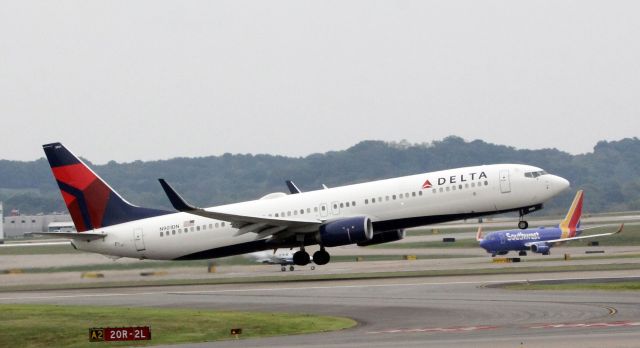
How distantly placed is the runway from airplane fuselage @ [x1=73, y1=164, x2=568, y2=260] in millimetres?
2848

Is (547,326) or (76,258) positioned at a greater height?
(76,258)

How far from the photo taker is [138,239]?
6269 centimetres

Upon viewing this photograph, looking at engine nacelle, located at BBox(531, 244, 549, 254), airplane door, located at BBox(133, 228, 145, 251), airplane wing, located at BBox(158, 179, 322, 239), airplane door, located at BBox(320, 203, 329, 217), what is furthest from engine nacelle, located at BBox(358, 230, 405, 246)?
engine nacelle, located at BBox(531, 244, 549, 254)

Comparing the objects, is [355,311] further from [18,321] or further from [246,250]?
[246,250]

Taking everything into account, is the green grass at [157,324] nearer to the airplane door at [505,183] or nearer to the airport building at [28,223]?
the airplane door at [505,183]

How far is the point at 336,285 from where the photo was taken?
56.6 metres

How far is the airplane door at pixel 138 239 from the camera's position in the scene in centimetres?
6269

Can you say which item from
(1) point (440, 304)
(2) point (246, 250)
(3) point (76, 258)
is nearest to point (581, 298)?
(1) point (440, 304)

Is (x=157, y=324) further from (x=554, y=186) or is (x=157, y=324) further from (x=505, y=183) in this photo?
(x=554, y=186)

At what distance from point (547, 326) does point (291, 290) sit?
74.0 feet

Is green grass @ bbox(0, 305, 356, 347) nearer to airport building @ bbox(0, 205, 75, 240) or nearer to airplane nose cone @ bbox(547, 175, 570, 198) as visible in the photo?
airplane nose cone @ bbox(547, 175, 570, 198)

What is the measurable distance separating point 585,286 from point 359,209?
542 inches

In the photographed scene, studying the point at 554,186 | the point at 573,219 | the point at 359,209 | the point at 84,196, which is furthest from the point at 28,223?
the point at 554,186

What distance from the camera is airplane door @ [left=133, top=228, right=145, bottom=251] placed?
6269 centimetres
